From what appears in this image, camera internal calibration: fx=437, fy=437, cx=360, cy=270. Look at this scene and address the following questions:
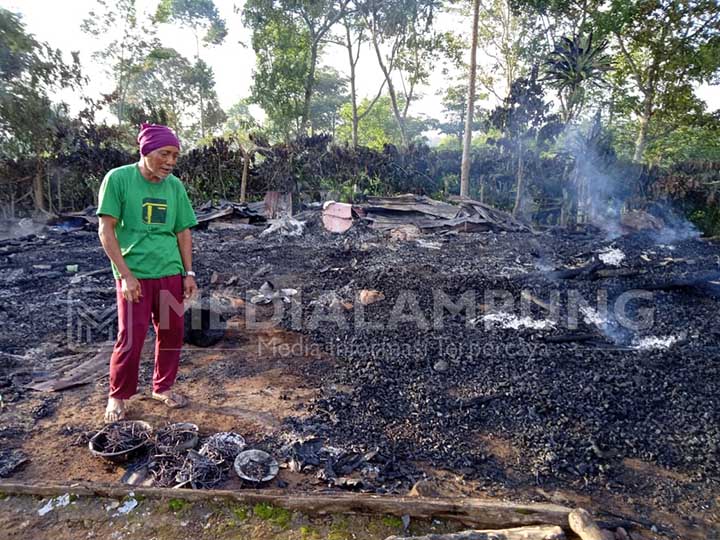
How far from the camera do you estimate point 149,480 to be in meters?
2.01

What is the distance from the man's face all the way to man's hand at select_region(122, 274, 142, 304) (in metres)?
0.57

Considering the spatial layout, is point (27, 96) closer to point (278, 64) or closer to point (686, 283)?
point (278, 64)

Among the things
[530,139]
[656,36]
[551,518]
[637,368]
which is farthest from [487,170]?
[551,518]

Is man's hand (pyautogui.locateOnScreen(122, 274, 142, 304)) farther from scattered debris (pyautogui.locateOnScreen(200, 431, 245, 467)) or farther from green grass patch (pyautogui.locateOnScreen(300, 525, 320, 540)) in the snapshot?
green grass patch (pyautogui.locateOnScreen(300, 525, 320, 540))

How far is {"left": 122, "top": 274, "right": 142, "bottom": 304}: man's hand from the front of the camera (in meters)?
2.31

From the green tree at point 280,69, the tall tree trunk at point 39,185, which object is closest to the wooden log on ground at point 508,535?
the tall tree trunk at point 39,185

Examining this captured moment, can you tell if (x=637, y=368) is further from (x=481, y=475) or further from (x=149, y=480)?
(x=149, y=480)

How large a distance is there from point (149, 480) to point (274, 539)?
29.9 inches

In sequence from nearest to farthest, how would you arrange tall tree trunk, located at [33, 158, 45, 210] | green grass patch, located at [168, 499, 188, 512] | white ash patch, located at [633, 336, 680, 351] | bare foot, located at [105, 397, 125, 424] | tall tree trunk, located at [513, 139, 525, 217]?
1. green grass patch, located at [168, 499, 188, 512]
2. bare foot, located at [105, 397, 125, 424]
3. white ash patch, located at [633, 336, 680, 351]
4. tall tree trunk, located at [33, 158, 45, 210]
5. tall tree trunk, located at [513, 139, 525, 217]

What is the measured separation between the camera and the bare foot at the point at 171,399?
2.70m

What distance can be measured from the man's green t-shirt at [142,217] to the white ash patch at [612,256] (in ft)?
19.2

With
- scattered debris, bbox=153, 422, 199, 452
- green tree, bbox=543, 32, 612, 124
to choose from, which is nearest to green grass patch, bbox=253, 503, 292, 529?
scattered debris, bbox=153, 422, 199, 452

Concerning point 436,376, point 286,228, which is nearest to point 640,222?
point 286,228

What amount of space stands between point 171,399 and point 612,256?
663 cm
